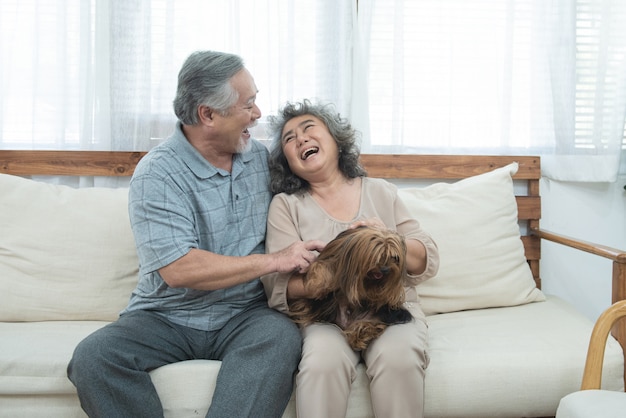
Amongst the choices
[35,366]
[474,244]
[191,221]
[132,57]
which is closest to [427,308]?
[474,244]

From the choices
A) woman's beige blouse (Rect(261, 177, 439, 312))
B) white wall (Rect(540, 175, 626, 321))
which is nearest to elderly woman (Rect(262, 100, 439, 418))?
woman's beige blouse (Rect(261, 177, 439, 312))

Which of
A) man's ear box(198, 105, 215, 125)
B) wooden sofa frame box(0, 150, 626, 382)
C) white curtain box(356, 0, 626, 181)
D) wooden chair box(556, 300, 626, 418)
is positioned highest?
white curtain box(356, 0, 626, 181)

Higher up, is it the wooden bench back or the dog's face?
the wooden bench back

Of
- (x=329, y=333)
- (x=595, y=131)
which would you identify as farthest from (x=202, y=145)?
(x=595, y=131)

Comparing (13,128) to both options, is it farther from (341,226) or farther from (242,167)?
(341,226)

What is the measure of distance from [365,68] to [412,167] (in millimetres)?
493

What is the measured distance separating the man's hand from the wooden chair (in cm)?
79

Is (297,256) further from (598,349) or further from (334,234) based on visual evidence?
(598,349)

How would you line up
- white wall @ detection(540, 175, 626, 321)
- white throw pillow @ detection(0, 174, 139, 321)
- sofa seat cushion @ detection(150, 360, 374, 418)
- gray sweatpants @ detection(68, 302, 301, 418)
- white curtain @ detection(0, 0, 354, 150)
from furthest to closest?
1. white wall @ detection(540, 175, 626, 321)
2. white curtain @ detection(0, 0, 354, 150)
3. white throw pillow @ detection(0, 174, 139, 321)
4. sofa seat cushion @ detection(150, 360, 374, 418)
5. gray sweatpants @ detection(68, 302, 301, 418)

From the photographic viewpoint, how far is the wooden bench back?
2729mm

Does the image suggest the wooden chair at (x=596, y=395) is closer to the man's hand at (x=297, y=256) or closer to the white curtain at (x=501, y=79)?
the man's hand at (x=297, y=256)

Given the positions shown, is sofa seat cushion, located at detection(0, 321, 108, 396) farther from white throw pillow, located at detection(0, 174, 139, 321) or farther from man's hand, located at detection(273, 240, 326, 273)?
man's hand, located at detection(273, 240, 326, 273)

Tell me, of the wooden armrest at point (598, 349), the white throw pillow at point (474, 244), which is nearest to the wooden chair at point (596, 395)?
the wooden armrest at point (598, 349)

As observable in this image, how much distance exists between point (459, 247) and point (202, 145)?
110 cm
